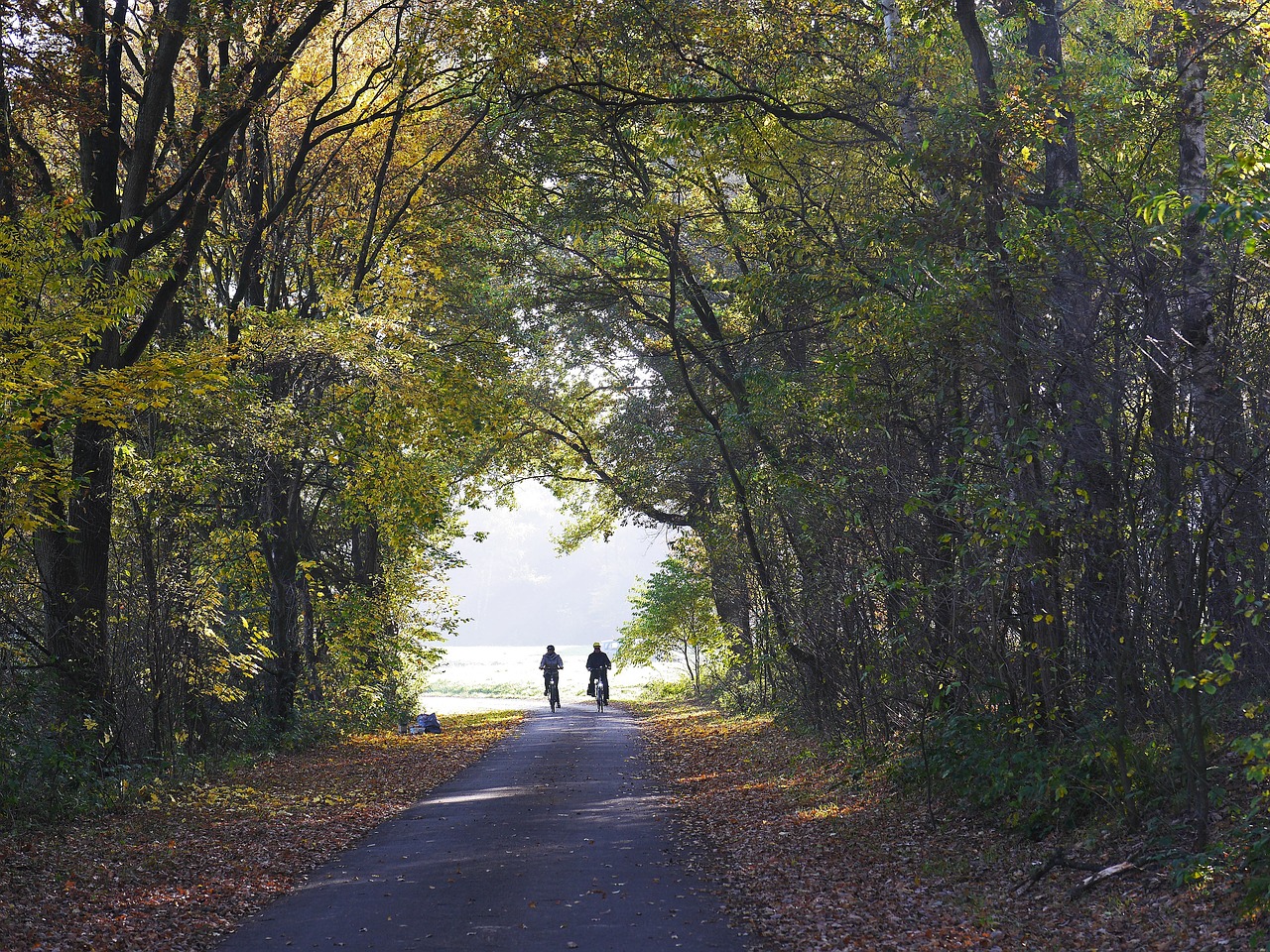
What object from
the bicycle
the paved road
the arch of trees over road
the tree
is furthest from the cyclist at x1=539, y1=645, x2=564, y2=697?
the paved road

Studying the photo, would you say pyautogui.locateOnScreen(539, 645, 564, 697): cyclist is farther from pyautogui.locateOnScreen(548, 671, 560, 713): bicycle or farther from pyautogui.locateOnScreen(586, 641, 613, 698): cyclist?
pyautogui.locateOnScreen(586, 641, 613, 698): cyclist

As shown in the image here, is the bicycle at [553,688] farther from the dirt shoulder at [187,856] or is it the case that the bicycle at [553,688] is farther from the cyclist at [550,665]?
the dirt shoulder at [187,856]

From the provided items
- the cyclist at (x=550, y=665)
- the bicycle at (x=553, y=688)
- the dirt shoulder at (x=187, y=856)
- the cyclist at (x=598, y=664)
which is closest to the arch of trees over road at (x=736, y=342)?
the dirt shoulder at (x=187, y=856)

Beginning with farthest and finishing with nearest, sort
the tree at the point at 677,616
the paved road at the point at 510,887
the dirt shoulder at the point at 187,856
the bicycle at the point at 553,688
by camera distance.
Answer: the bicycle at the point at 553,688
the tree at the point at 677,616
the dirt shoulder at the point at 187,856
the paved road at the point at 510,887

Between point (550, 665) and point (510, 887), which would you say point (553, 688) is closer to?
point (550, 665)

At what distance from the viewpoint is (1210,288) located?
23.6 ft

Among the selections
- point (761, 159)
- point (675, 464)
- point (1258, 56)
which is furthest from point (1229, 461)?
point (675, 464)

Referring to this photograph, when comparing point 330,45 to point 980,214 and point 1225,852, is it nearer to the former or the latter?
point 980,214

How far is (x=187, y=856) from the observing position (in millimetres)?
9312

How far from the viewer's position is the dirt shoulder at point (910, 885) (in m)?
6.09

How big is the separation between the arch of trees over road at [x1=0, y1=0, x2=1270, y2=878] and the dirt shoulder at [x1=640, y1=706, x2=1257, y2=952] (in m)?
0.59

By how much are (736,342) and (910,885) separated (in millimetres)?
11005

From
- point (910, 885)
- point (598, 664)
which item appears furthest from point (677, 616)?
point (910, 885)

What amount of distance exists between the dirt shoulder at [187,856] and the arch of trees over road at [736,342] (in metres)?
1.03
